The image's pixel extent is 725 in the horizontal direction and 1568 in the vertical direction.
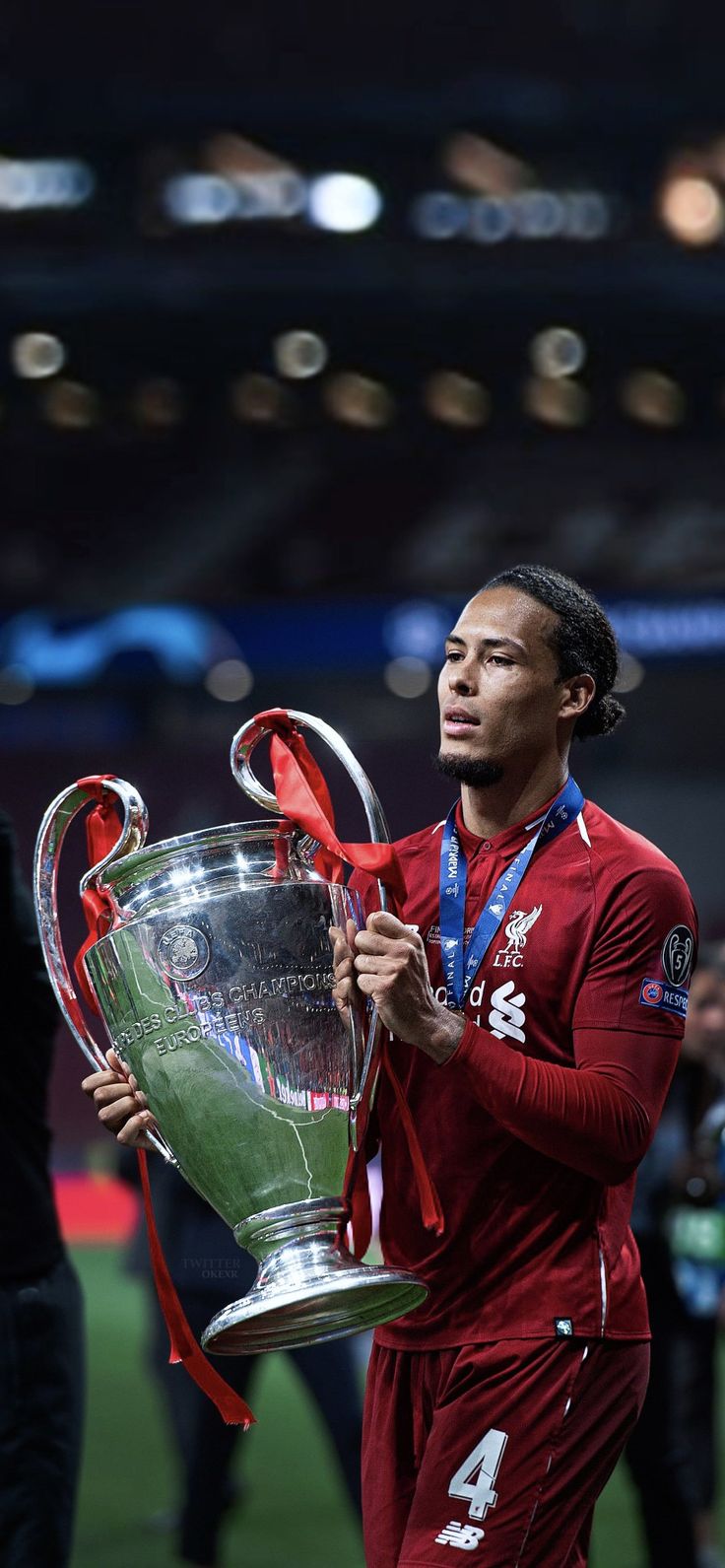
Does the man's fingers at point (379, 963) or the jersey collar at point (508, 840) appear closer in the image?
the man's fingers at point (379, 963)

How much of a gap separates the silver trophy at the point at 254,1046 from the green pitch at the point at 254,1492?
2.79m

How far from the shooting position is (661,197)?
12.2 metres

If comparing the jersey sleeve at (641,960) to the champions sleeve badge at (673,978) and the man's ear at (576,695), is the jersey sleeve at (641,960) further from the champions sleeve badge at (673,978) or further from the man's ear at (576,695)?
the man's ear at (576,695)

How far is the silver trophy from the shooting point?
6.29ft

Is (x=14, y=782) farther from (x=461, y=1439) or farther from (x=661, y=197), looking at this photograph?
(x=461, y=1439)

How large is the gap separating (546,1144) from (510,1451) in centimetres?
35

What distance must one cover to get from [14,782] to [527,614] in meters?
13.8

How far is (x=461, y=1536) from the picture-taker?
1.93m

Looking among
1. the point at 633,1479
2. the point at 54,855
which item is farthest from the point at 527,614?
the point at 633,1479

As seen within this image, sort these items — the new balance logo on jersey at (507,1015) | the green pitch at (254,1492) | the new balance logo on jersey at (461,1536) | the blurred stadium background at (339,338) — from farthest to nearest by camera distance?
the blurred stadium background at (339,338)
the green pitch at (254,1492)
the new balance logo on jersey at (507,1015)
the new balance logo on jersey at (461,1536)

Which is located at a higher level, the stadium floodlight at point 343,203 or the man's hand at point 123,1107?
the stadium floodlight at point 343,203

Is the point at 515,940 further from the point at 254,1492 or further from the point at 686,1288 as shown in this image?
the point at 254,1492

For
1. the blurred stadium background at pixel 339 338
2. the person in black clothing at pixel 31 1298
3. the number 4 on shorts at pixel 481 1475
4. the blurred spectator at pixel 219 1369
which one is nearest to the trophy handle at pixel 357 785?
the number 4 on shorts at pixel 481 1475

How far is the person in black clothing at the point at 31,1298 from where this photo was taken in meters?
2.52
